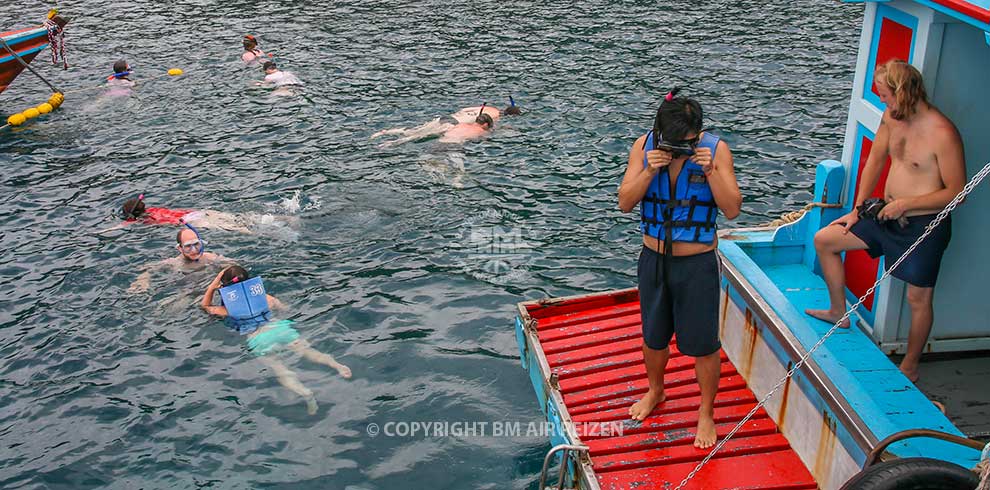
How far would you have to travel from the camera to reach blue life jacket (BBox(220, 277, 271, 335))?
9.74 m

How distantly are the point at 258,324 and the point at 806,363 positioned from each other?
6314 mm

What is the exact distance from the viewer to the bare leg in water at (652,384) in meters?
6.27

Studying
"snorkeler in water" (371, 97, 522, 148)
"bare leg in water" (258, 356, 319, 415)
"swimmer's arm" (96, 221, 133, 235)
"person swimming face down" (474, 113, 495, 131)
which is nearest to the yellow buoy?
"swimmer's arm" (96, 221, 133, 235)

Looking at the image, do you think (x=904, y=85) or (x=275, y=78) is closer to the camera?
(x=904, y=85)

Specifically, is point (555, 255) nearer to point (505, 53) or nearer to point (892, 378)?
point (892, 378)

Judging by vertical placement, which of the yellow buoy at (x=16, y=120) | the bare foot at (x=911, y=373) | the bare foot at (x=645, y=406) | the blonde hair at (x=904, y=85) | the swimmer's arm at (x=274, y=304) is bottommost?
the swimmer's arm at (x=274, y=304)

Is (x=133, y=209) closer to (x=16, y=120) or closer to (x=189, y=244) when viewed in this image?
(x=189, y=244)

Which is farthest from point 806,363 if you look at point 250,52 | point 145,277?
point 250,52

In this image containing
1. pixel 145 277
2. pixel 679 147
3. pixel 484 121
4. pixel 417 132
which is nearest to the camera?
pixel 679 147

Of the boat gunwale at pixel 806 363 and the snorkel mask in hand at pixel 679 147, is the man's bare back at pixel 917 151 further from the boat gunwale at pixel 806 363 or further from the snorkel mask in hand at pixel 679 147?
the snorkel mask in hand at pixel 679 147

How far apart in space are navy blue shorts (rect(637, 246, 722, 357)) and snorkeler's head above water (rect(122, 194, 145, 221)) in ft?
29.0

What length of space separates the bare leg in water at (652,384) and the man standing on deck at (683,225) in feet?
0.18

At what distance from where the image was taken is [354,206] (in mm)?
12977

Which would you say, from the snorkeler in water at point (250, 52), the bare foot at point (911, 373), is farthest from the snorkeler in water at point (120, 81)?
the bare foot at point (911, 373)
